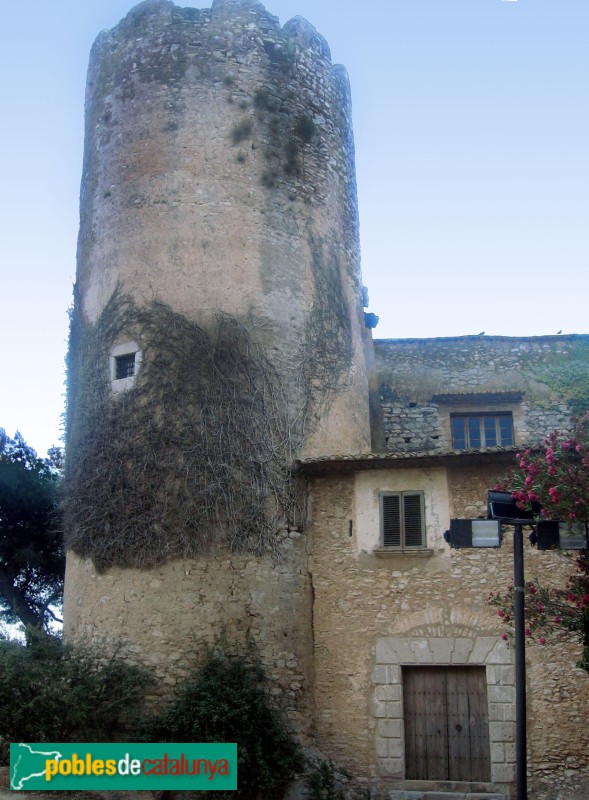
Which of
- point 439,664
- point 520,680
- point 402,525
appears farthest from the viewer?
point 402,525

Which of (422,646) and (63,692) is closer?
(63,692)

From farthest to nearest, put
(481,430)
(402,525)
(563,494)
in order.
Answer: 1. (481,430)
2. (402,525)
3. (563,494)

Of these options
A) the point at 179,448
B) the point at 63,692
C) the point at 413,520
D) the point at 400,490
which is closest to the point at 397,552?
the point at 413,520

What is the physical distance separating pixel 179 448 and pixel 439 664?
535cm

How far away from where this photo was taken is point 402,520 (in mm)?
15008

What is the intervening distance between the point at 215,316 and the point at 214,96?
436 centimetres

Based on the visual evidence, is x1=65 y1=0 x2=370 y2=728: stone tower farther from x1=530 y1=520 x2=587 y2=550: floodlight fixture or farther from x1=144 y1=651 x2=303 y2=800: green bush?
x1=530 y1=520 x2=587 y2=550: floodlight fixture

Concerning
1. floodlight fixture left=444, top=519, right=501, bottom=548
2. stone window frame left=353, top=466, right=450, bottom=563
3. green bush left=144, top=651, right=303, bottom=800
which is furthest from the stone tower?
floodlight fixture left=444, top=519, right=501, bottom=548

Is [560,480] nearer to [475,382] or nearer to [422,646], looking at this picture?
[422,646]

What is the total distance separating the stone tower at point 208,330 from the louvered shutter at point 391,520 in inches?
53.3

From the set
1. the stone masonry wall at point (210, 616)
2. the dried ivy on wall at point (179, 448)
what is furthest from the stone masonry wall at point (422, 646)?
Answer: the dried ivy on wall at point (179, 448)

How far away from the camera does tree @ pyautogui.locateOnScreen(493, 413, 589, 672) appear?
10.7m

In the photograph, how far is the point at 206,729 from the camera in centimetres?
1309

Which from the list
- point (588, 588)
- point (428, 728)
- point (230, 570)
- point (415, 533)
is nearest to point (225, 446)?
point (230, 570)
